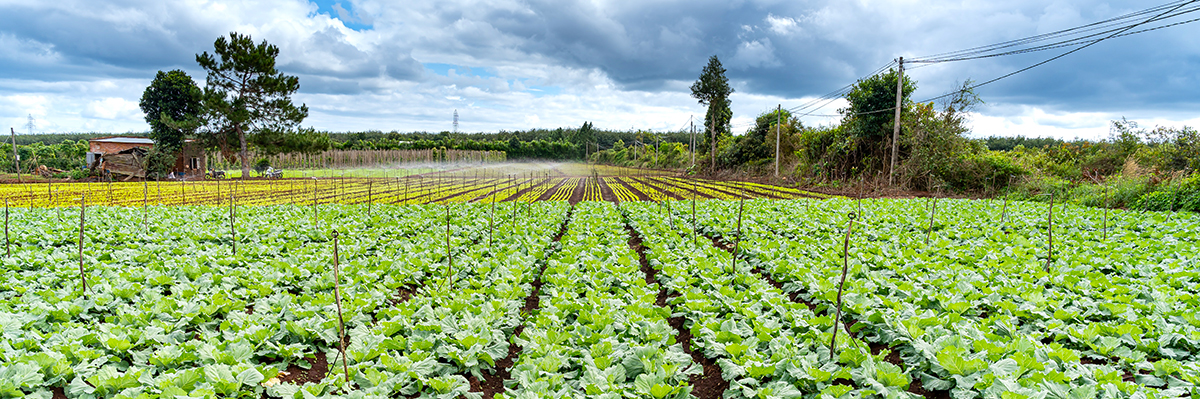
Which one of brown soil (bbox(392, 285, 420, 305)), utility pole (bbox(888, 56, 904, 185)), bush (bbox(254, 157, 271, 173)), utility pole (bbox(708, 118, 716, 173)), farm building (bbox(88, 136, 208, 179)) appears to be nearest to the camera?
brown soil (bbox(392, 285, 420, 305))

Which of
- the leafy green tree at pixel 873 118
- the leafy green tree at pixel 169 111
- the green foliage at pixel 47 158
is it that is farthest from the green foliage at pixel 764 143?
the green foliage at pixel 47 158

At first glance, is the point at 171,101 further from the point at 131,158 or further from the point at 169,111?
the point at 131,158

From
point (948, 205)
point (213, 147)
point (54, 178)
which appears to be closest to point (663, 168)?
point (213, 147)

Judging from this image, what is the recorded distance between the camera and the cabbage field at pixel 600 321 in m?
3.46

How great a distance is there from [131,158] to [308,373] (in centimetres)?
4236

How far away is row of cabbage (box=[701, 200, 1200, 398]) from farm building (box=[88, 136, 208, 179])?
1497 inches

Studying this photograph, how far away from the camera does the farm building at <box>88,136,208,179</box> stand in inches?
1334

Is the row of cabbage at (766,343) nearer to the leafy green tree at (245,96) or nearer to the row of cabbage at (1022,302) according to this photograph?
the row of cabbage at (1022,302)

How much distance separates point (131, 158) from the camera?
34500mm

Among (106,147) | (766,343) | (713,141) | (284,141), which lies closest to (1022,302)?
(766,343)

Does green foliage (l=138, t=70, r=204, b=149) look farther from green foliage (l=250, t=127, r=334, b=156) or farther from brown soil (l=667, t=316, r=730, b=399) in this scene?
brown soil (l=667, t=316, r=730, b=399)

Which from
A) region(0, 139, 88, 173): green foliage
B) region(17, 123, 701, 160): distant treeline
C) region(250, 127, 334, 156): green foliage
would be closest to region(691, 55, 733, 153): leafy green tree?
region(17, 123, 701, 160): distant treeline

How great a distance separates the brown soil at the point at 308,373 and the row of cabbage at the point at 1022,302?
4521 millimetres

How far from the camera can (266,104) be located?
131 ft
